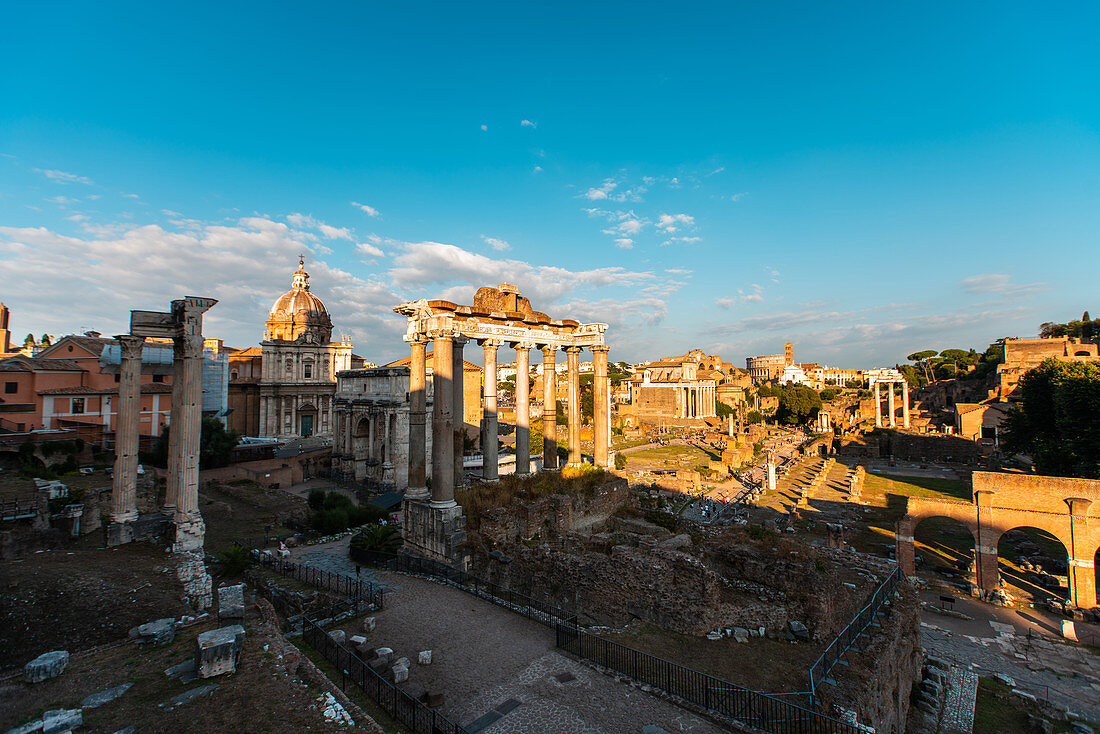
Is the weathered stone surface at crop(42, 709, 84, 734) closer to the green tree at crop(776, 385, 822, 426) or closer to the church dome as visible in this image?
the church dome

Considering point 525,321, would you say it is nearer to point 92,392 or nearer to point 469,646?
point 469,646

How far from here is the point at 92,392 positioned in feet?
121

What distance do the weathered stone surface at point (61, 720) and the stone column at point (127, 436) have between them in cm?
1186

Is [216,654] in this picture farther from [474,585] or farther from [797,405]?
[797,405]

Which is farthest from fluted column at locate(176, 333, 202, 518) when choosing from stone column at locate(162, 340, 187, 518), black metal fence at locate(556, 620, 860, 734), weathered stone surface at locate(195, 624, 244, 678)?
black metal fence at locate(556, 620, 860, 734)

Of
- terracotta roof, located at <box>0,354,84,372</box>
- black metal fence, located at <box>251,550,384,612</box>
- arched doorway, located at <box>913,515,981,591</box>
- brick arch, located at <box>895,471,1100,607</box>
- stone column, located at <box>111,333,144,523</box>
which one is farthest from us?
terracotta roof, located at <box>0,354,84,372</box>

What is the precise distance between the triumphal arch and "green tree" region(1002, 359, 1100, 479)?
95.7 feet

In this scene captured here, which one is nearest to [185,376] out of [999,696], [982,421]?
[999,696]

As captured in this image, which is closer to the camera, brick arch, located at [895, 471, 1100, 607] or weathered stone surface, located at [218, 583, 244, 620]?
weathered stone surface, located at [218, 583, 244, 620]

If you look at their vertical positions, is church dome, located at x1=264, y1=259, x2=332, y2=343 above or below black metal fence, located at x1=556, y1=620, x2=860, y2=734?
above

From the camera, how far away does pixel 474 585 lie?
14.6 m

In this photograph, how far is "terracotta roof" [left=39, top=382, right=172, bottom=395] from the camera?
3528cm

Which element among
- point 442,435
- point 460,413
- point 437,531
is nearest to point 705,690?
point 437,531

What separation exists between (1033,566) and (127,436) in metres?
40.1
